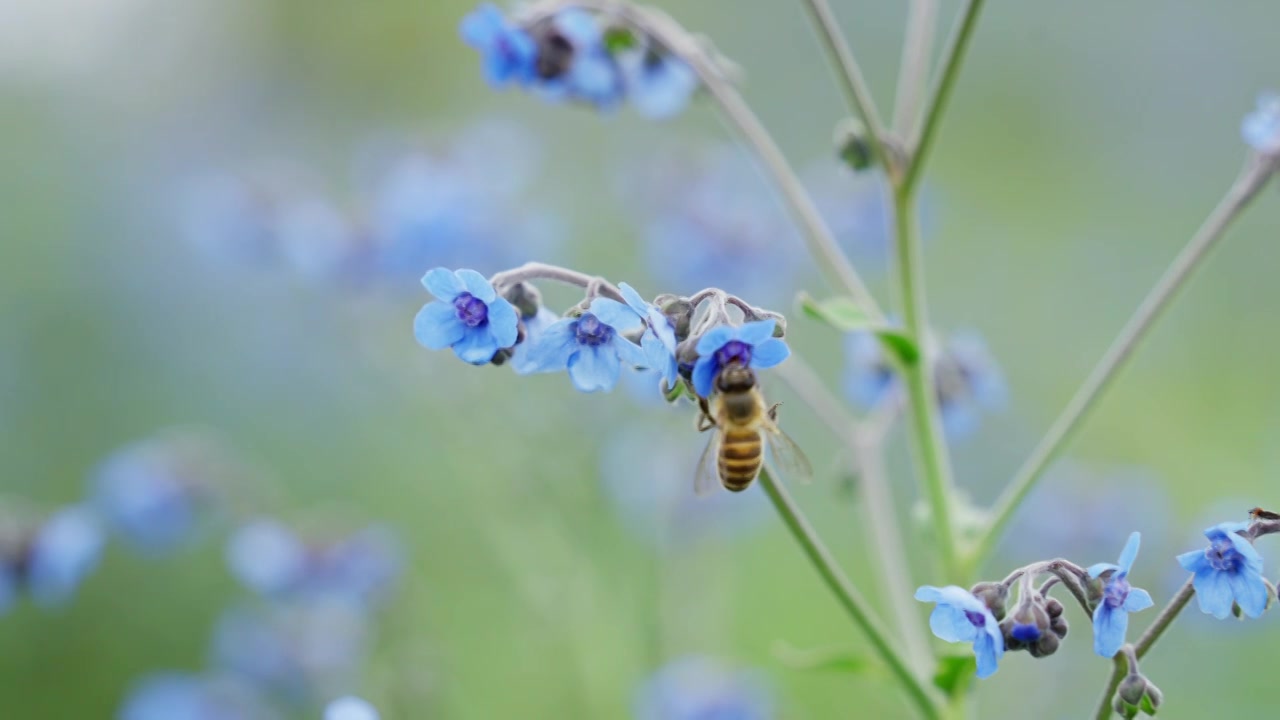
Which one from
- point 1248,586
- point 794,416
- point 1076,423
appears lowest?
point 794,416

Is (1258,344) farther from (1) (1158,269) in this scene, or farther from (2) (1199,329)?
(1) (1158,269)

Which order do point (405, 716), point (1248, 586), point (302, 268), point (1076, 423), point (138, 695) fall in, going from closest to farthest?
point (1248, 586) < point (1076, 423) < point (405, 716) < point (138, 695) < point (302, 268)

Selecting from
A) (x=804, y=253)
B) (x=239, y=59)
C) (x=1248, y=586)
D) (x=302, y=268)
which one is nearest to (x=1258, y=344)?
(x=804, y=253)

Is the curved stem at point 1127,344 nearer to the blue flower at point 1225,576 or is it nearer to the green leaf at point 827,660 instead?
the green leaf at point 827,660

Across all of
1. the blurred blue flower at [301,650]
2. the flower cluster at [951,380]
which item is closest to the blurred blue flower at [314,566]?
the blurred blue flower at [301,650]

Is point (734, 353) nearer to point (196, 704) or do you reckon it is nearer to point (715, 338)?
point (715, 338)
